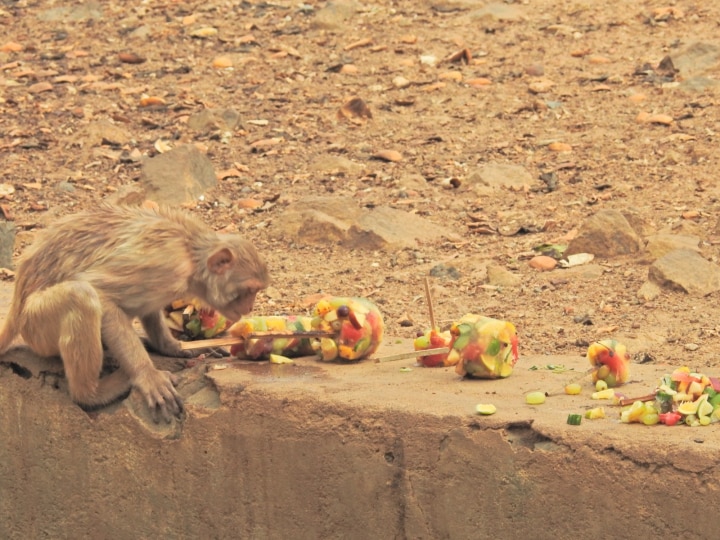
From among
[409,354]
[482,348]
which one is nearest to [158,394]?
[409,354]

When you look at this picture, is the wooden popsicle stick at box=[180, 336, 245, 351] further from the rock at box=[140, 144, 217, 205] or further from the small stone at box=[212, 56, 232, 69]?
the small stone at box=[212, 56, 232, 69]

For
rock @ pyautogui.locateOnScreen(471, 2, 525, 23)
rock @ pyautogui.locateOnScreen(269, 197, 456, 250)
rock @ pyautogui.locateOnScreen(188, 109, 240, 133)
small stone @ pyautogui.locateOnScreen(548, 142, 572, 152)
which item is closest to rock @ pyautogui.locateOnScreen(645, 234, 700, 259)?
rock @ pyautogui.locateOnScreen(269, 197, 456, 250)

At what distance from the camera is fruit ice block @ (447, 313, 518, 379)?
4789 mm

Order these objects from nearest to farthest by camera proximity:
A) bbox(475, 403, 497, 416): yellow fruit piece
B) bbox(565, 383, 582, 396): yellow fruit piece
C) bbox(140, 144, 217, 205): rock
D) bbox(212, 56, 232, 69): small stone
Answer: bbox(475, 403, 497, 416): yellow fruit piece, bbox(565, 383, 582, 396): yellow fruit piece, bbox(140, 144, 217, 205): rock, bbox(212, 56, 232, 69): small stone

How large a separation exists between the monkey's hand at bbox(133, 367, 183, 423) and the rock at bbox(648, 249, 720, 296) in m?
3.55

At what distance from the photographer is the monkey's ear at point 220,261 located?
521 cm

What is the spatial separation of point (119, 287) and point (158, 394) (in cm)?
49

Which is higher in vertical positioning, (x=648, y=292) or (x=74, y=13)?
(x=74, y=13)

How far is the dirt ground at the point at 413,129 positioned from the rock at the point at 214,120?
12 cm

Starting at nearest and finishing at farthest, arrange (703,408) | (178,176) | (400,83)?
(703,408) → (178,176) → (400,83)

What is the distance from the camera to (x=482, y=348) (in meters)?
4.80

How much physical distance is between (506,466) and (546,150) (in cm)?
584

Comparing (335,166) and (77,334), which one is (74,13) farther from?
(77,334)

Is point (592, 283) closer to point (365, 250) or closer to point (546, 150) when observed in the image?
point (365, 250)
